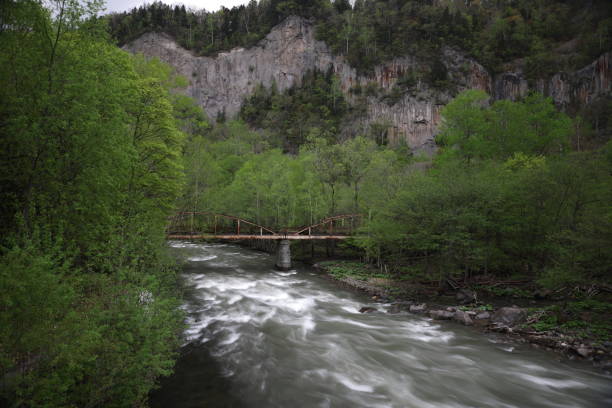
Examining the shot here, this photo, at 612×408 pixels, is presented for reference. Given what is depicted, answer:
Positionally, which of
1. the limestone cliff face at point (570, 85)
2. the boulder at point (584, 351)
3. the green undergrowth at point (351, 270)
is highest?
the limestone cliff face at point (570, 85)

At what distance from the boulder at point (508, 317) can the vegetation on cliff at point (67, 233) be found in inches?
516

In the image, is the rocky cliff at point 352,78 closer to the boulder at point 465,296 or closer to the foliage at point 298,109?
the foliage at point 298,109

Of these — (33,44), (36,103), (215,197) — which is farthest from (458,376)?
(215,197)

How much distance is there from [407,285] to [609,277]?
31.0 ft

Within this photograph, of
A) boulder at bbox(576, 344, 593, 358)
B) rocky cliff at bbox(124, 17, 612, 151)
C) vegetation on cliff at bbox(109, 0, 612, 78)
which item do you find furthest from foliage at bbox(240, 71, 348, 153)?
boulder at bbox(576, 344, 593, 358)

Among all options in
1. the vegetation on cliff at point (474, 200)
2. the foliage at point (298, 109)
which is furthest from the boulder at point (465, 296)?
the foliage at point (298, 109)

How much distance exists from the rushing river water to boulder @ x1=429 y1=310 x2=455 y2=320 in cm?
47

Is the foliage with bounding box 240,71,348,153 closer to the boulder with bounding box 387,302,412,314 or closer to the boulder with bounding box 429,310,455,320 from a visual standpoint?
the boulder with bounding box 387,302,412,314

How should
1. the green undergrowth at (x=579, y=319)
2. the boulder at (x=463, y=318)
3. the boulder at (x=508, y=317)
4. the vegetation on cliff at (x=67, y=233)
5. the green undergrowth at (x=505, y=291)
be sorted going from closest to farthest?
1. the vegetation on cliff at (x=67, y=233)
2. the green undergrowth at (x=579, y=319)
3. the boulder at (x=508, y=317)
4. the boulder at (x=463, y=318)
5. the green undergrowth at (x=505, y=291)

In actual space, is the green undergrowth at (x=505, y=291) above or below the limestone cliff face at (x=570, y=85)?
below

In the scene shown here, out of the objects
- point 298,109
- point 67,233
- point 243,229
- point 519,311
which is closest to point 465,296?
point 519,311

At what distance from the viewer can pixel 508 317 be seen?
12945 mm

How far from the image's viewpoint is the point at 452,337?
12242 millimetres

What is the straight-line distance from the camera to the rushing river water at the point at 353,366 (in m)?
8.41
